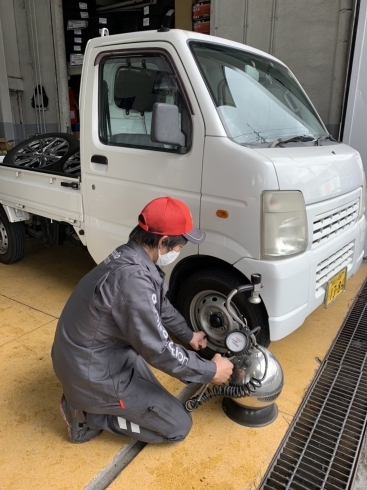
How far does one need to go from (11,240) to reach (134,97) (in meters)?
2.47

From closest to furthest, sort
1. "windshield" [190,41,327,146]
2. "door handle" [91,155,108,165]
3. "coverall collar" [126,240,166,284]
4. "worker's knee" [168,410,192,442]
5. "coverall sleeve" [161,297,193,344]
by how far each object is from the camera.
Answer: "coverall collar" [126,240,166,284]
"worker's knee" [168,410,192,442]
"coverall sleeve" [161,297,193,344]
"windshield" [190,41,327,146]
"door handle" [91,155,108,165]

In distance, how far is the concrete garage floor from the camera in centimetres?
192

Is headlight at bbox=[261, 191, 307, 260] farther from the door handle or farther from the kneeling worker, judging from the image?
the door handle

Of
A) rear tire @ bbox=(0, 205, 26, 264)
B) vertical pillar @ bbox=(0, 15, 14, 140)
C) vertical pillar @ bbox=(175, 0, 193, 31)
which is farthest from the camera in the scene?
vertical pillar @ bbox=(0, 15, 14, 140)

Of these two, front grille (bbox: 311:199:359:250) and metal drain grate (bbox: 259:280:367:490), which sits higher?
front grille (bbox: 311:199:359:250)

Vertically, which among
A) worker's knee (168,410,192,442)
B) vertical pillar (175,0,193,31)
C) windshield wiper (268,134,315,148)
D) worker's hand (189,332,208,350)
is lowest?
worker's knee (168,410,192,442)

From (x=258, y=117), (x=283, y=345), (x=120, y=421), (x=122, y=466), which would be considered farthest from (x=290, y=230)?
(x=122, y=466)

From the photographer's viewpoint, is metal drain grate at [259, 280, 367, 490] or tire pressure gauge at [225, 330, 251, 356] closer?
metal drain grate at [259, 280, 367, 490]

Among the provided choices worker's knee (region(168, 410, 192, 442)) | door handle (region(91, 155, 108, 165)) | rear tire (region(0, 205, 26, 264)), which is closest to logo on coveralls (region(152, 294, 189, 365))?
worker's knee (region(168, 410, 192, 442))

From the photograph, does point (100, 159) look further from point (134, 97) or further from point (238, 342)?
point (238, 342)

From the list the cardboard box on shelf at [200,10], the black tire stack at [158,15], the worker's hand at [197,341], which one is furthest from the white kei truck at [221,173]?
the black tire stack at [158,15]

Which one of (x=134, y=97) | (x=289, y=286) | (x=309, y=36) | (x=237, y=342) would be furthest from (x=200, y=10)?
(x=237, y=342)

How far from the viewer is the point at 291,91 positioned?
3.21 meters

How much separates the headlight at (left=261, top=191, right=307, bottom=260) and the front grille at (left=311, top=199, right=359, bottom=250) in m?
0.20
